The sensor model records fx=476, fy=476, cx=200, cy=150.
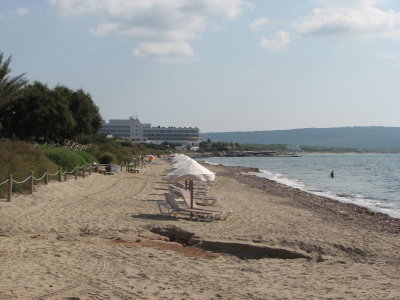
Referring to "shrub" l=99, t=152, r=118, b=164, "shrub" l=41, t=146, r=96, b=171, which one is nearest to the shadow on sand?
"shrub" l=41, t=146, r=96, b=171

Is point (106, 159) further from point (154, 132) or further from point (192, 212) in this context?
point (154, 132)

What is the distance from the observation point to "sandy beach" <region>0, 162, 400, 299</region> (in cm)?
639

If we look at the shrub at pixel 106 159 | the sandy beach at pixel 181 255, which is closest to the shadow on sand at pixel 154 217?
the sandy beach at pixel 181 255

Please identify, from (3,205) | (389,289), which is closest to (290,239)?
(389,289)

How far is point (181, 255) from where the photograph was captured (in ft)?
28.0

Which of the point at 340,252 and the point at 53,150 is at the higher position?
the point at 53,150

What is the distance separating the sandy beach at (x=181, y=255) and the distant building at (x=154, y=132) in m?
147

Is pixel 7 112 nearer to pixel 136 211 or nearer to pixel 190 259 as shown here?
pixel 136 211

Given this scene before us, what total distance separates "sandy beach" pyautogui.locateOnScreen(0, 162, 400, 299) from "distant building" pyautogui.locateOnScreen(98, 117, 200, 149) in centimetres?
14702

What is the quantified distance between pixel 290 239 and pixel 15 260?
18.4ft

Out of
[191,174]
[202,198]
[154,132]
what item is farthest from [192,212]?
[154,132]

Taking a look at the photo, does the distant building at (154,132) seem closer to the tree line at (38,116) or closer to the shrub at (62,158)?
the tree line at (38,116)

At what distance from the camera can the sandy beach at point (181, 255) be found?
252 inches

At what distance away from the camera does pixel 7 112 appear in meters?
38.2
